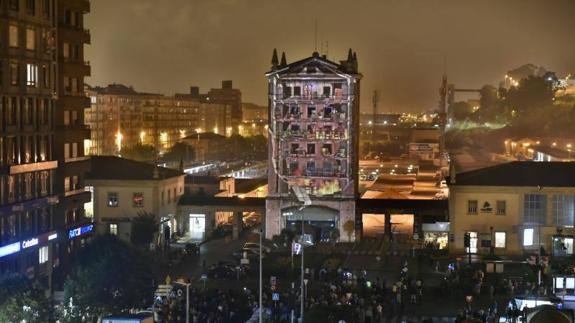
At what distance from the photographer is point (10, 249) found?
52.5 metres

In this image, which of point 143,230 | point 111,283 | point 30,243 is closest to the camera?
point 111,283

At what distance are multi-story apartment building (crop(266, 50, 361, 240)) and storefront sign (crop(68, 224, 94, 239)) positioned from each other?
50.9ft

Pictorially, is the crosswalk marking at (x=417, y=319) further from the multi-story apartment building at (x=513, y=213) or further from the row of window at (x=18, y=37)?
the row of window at (x=18, y=37)

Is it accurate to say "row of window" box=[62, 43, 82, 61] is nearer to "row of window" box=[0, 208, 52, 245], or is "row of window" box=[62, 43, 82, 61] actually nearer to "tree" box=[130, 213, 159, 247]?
"row of window" box=[0, 208, 52, 245]

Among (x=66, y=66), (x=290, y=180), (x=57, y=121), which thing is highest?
(x=66, y=66)

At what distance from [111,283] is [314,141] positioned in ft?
111

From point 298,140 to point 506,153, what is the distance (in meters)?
99.6

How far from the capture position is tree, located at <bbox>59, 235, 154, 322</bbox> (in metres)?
40.4

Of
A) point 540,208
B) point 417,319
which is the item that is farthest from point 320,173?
point 417,319

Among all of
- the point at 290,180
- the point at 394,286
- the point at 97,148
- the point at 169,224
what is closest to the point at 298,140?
the point at 290,180

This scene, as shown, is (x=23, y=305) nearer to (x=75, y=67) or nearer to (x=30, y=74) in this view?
(x=30, y=74)

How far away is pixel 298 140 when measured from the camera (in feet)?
247

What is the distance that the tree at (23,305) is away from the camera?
36.7 m

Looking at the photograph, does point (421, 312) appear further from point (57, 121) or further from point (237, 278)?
point (57, 121)
